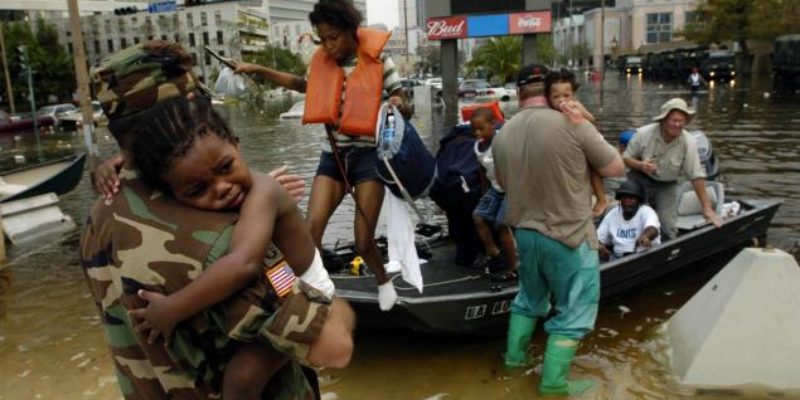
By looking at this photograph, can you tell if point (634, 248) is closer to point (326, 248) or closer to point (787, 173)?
point (326, 248)

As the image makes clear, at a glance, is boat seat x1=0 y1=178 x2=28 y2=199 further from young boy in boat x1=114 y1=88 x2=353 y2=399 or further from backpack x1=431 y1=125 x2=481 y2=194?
young boy in boat x1=114 y1=88 x2=353 y2=399

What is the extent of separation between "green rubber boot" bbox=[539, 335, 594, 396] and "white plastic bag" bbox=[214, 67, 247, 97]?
8.30 feet

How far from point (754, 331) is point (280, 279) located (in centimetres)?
405

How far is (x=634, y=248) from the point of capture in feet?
21.2

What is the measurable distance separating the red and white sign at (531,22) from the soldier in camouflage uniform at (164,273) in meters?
34.3

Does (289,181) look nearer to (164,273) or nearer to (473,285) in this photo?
(164,273)

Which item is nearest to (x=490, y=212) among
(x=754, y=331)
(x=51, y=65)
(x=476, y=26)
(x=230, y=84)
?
(x=754, y=331)

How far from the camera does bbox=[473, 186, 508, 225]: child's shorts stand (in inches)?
225

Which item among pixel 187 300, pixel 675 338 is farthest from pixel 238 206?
pixel 675 338

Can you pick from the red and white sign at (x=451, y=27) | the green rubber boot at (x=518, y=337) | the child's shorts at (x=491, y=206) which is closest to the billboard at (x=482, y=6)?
the red and white sign at (x=451, y=27)

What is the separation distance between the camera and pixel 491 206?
581cm

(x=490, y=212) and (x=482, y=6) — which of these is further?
(x=482, y=6)

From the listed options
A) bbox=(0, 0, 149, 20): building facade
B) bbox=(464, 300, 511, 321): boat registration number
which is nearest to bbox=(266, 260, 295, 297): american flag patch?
bbox=(464, 300, 511, 321): boat registration number

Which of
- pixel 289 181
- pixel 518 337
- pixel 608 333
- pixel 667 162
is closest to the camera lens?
pixel 289 181
